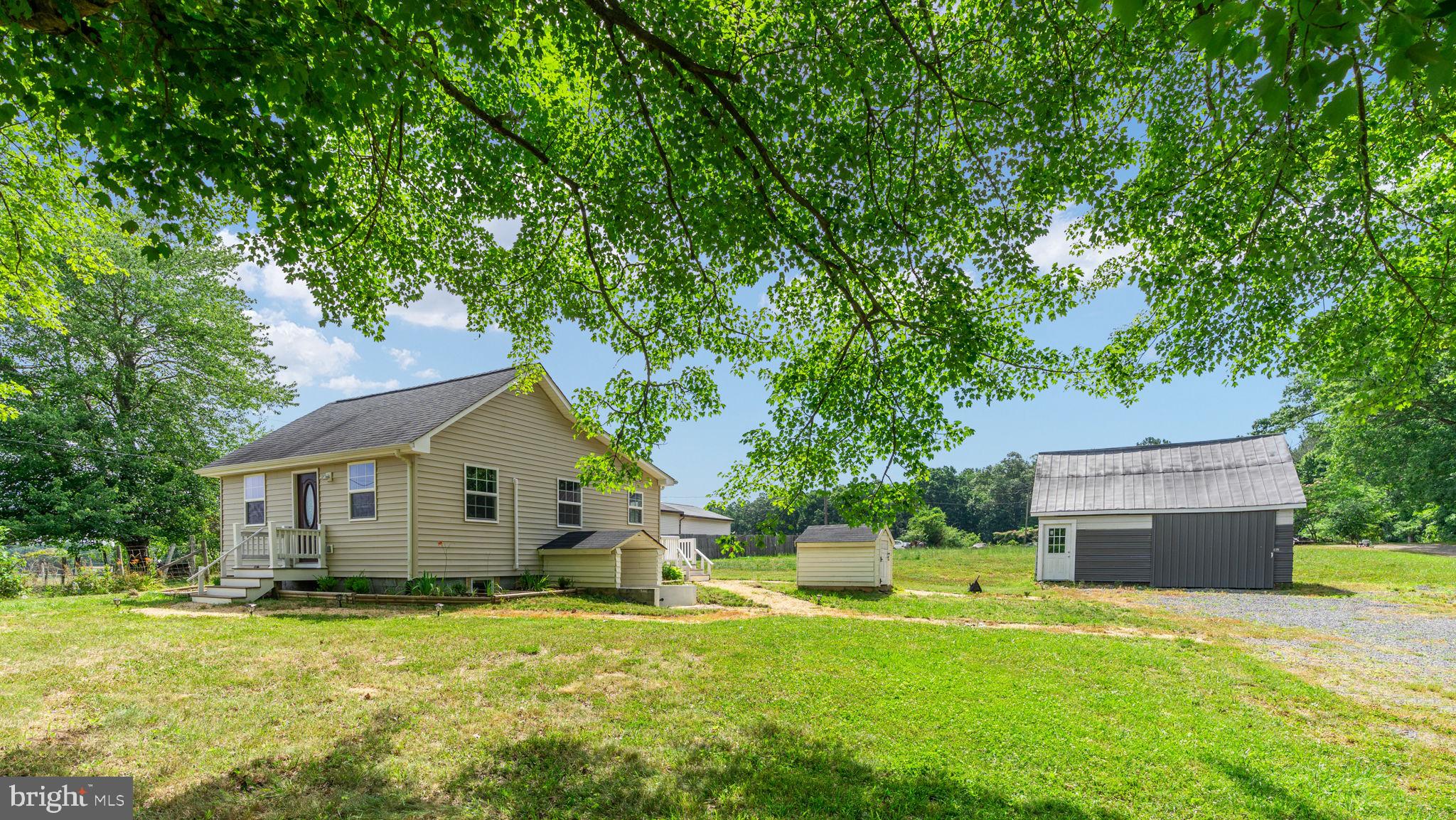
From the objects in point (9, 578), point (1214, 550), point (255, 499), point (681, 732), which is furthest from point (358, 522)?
point (1214, 550)

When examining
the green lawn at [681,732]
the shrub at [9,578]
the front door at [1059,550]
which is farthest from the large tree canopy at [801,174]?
the front door at [1059,550]

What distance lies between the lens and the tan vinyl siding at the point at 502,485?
13.3m

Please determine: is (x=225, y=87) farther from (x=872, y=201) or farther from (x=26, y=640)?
(x=26, y=640)

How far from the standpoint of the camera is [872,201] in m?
6.03

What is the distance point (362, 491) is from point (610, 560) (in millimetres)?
5679

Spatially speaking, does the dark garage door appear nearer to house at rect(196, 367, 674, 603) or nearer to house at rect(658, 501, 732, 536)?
house at rect(196, 367, 674, 603)

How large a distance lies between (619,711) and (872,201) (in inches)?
208

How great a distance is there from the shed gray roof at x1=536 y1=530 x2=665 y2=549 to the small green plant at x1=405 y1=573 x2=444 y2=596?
9.77 ft

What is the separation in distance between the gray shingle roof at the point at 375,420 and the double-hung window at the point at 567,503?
3369 mm

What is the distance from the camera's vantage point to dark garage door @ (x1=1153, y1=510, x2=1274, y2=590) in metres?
19.0

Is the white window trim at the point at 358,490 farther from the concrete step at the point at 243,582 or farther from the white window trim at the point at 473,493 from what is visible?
the concrete step at the point at 243,582

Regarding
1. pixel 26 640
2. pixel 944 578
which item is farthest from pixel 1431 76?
pixel 944 578

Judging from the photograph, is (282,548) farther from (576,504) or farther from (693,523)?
(693,523)

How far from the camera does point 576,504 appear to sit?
16938mm
